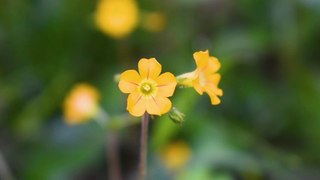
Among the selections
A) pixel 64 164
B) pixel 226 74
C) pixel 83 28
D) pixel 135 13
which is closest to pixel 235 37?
pixel 226 74

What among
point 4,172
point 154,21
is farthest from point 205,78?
point 154,21

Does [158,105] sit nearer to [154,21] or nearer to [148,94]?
[148,94]

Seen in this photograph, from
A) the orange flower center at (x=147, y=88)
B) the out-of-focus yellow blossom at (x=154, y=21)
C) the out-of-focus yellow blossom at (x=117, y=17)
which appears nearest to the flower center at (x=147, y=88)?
the orange flower center at (x=147, y=88)

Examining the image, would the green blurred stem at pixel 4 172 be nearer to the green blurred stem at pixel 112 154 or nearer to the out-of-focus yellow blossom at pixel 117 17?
the green blurred stem at pixel 112 154

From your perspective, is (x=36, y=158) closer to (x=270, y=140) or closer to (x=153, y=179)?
(x=153, y=179)

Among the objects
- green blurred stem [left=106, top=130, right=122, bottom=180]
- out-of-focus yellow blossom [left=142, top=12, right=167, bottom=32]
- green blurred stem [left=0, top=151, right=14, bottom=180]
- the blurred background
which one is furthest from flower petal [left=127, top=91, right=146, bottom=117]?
out-of-focus yellow blossom [left=142, top=12, right=167, bottom=32]

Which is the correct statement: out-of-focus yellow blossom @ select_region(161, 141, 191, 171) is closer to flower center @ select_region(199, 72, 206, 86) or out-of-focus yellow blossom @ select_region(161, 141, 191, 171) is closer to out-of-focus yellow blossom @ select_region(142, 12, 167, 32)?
out-of-focus yellow blossom @ select_region(142, 12, 167, 32)
